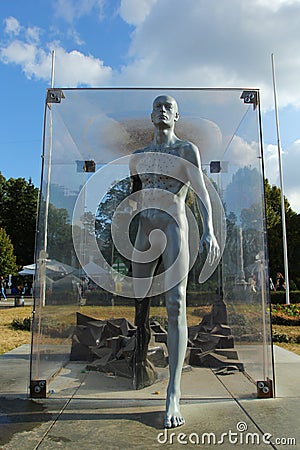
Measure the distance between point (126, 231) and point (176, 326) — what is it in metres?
2.93

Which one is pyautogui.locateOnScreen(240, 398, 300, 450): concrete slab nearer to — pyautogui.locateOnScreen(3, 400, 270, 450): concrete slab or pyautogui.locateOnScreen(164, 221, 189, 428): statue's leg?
pyautogui.locateOnScreen(3, 400, 270, 450): concrete slab

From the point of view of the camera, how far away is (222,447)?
3.10 metres

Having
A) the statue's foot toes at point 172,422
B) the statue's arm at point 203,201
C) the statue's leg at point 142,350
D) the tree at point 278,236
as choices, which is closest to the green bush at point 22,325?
the statue's leg at point 142,350

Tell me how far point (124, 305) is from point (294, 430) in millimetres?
3490

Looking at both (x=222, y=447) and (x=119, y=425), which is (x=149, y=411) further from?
(x=222, y=447)

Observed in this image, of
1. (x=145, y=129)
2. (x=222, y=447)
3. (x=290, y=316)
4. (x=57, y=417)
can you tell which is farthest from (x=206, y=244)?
(x=290, y=316)

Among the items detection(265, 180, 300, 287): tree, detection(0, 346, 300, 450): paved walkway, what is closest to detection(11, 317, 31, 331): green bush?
detection(0, 346, 300, 450): paved walkway

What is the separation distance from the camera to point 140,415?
3.84m

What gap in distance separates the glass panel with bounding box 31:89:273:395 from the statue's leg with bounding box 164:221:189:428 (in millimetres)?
528

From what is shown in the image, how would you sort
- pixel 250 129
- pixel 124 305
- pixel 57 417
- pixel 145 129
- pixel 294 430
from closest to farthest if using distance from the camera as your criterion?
pixel 294 430
pixel 57 417
pixel 250 129
pixel 145 129
pixel 124 305

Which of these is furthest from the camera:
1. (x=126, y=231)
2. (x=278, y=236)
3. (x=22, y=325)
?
(x=278, y=236)

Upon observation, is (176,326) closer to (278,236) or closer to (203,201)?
(203,201)

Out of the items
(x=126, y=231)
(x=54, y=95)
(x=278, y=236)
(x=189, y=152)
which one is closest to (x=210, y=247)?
(x=189, y=152)

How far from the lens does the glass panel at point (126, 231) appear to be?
5.03 m
